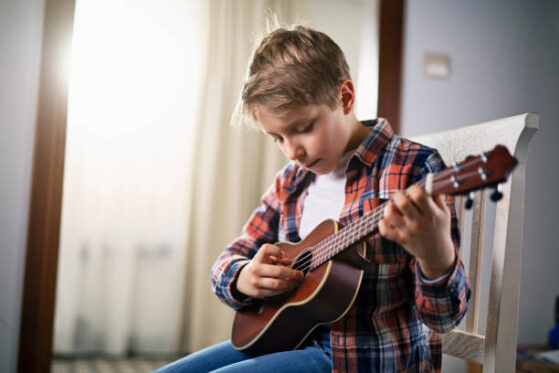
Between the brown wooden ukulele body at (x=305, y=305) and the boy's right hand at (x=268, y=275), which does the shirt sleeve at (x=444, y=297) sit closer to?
the brown wooden ukulele body at (x=305, y=305)

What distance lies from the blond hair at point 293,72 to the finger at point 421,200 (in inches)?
13.0

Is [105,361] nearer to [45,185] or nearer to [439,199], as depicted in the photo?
[45,185]

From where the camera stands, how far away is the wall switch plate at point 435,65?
193 cm

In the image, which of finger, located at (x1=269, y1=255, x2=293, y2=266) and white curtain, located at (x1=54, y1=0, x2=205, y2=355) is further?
white curtain, located at (x1=54, y1=0, x2=205, y2=355)

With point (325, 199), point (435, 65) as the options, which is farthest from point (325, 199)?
point (435, 65)

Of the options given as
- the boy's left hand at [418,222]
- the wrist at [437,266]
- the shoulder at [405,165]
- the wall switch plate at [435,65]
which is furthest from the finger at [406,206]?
the wall switch plate at [435,65]

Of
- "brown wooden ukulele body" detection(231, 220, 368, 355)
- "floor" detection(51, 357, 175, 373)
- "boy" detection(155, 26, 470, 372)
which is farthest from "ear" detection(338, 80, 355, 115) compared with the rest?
"floor" detection(51, 357, 175, 373)

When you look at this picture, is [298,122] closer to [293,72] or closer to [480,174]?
[293,72]

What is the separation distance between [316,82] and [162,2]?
1482 mm

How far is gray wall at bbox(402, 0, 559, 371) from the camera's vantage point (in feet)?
6.32

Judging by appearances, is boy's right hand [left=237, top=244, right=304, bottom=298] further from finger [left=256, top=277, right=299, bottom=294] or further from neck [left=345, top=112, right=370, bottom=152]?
neck [left=345, top=112, right=370, bottom=152]

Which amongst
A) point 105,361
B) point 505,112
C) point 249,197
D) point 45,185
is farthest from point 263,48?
point 105,361

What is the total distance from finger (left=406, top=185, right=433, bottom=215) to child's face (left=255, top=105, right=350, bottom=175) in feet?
0.99

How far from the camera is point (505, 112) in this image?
81.3 inches
